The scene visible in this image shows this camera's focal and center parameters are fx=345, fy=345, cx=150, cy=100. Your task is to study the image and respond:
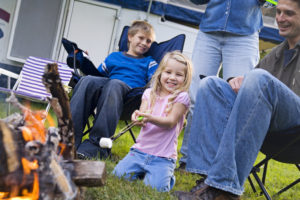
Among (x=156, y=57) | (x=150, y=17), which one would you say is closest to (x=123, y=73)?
(x=156, y=57)

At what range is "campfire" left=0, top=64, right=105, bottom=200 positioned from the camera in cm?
109

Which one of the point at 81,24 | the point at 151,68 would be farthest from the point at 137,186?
the point at 81,24

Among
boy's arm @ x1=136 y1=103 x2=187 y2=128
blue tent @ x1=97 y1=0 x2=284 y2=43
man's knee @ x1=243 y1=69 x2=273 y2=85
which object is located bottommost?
boy's arm @ x1=136 y1=103 x2=187 y2=128

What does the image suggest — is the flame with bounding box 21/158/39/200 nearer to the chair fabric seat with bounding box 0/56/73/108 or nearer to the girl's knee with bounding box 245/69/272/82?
the girl's knee with bounding box 245/69/272/82

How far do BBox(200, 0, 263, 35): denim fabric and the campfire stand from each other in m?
1.70

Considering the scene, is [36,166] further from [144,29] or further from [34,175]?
[144,29]

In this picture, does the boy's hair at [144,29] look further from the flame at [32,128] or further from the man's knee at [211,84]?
the flame at [32,128]

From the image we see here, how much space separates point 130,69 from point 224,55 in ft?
2.85

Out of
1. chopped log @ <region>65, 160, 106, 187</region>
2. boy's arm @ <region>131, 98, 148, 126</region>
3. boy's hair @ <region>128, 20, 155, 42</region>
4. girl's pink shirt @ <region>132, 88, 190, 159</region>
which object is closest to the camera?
chopped log @ <region>65, 160, 106, 187</region>

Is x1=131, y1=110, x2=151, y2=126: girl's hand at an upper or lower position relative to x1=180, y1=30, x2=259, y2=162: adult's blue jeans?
lower

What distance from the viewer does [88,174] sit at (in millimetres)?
1202

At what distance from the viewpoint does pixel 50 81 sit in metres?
1.18

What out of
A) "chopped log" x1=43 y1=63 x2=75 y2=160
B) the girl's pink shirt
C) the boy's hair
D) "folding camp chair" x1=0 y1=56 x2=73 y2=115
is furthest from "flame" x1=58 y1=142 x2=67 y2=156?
"folding camp chair" x1=0 y1=56 x2=73 y2=115

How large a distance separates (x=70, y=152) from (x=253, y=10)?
196 centimetres
